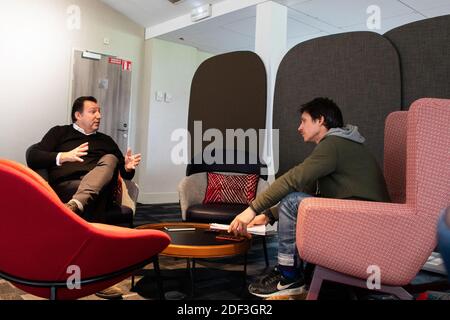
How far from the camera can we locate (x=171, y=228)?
2.48 m

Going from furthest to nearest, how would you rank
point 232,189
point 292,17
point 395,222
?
point 292,17, point 232,189, point 395,222

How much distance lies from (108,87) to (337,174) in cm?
463

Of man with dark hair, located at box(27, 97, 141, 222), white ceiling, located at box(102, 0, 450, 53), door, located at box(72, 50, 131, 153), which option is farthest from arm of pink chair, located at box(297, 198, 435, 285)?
door, located at box(72, 50, 131, 153)

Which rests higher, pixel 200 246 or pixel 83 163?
pixel 83 163

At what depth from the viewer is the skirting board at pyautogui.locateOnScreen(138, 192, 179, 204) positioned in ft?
20.2

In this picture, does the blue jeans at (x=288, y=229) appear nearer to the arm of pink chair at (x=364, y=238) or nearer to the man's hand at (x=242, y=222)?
the man's hand at (x=242, y=222)

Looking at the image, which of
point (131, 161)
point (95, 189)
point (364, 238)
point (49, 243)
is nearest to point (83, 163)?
point (131, 161)

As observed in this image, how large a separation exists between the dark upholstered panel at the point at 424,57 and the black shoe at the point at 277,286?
1531 mm

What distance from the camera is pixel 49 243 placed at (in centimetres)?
116

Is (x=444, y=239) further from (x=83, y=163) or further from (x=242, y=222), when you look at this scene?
(x=83, y=163)

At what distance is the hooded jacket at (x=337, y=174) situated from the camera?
6.02 feet

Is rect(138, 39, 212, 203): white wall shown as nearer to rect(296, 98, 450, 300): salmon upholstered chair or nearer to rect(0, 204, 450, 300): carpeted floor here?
rect(0, 204, 450, 300): carpeted floor

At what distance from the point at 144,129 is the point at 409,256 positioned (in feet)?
17.0

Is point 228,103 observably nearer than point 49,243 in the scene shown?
No
